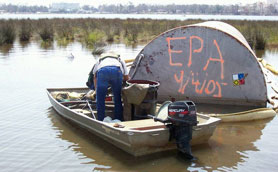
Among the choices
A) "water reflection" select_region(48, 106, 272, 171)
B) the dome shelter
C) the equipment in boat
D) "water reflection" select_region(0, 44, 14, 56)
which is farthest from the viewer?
"water reflection" select_region(0, 44, 14, 56)

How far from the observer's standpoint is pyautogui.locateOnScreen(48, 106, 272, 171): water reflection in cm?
695

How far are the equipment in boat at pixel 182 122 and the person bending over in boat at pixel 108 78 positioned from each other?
164cm

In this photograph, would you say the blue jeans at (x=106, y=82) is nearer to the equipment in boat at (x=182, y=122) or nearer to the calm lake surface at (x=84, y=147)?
the calm lake surface at (x=84, y=147)

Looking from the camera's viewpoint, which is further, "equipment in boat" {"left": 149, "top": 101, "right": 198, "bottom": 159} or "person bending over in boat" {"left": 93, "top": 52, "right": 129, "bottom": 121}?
"person bending over in boat" {"left": 93, "top": 52, "right": 129, "bottom": 121}

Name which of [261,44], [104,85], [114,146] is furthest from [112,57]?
[261,44]

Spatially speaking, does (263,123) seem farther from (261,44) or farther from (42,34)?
(42,34)

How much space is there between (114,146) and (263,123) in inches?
147

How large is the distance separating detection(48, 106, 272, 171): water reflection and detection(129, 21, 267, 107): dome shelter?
1.18 m

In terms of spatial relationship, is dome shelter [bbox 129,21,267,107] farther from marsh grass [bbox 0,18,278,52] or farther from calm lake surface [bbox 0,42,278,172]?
marsh grass [bbox 0,18,278,52]

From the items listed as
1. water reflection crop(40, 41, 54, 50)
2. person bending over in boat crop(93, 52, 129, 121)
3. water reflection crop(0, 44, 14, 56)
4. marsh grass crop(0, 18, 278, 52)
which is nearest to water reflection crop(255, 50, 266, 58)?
marsh grass crop(0, 18, 278, 52)

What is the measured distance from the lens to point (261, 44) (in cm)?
2338

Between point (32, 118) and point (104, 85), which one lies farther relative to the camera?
point (32, 118)

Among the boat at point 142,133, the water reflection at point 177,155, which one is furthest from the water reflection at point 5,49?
the boat at point 142,133

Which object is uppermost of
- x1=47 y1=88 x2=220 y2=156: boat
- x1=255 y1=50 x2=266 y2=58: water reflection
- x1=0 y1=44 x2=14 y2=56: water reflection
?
x1=0 y1=44 x2=14 y2=56: water reflection
